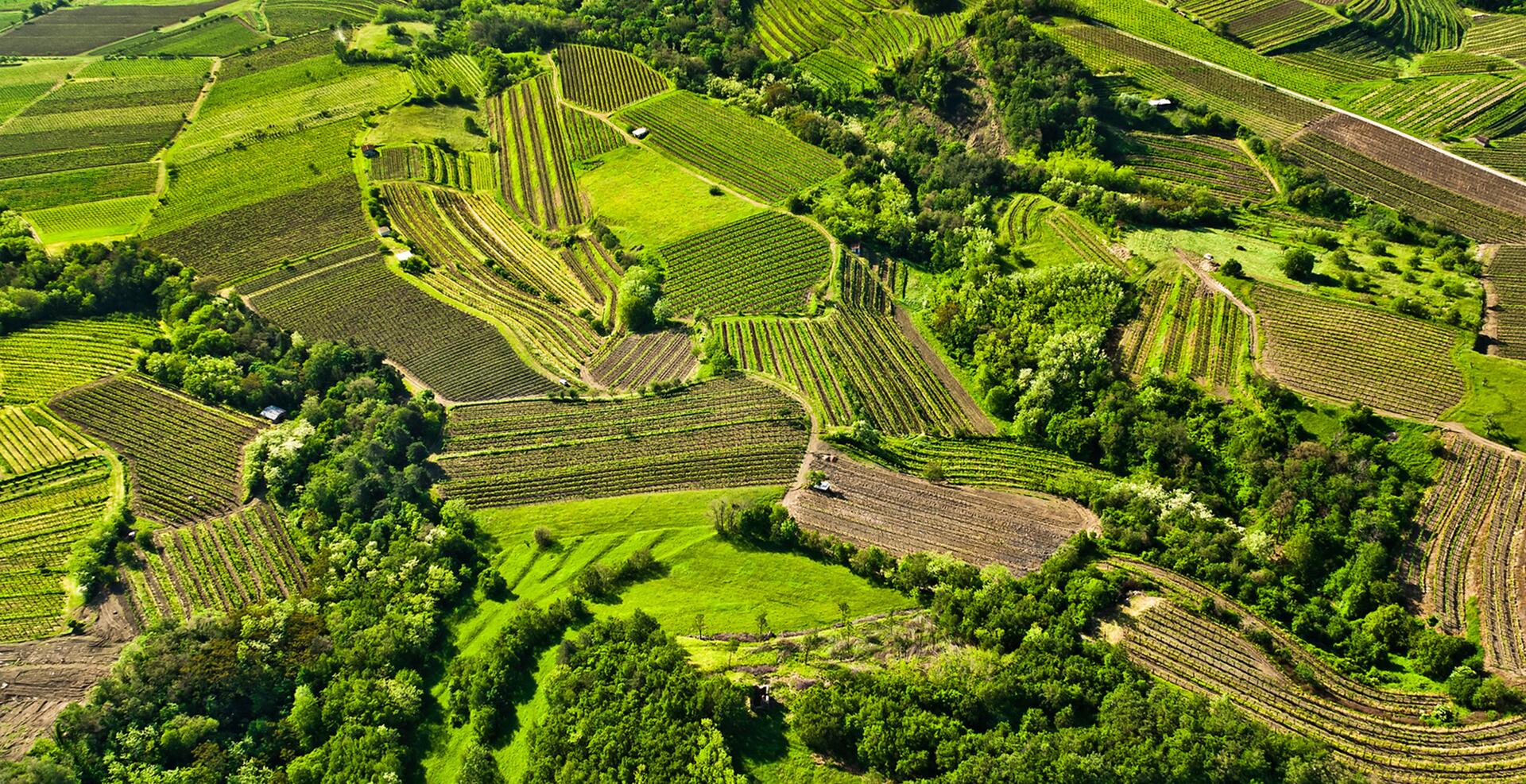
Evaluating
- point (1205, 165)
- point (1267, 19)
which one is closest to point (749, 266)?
point (1205, 165)

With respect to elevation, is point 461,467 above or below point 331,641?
above

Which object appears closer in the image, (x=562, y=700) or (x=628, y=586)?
(x=562, y=700)

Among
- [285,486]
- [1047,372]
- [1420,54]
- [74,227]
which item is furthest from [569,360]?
[1420,54]

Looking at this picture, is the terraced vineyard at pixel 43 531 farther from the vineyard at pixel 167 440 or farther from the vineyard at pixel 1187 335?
the vineyard at pixel 1187 335

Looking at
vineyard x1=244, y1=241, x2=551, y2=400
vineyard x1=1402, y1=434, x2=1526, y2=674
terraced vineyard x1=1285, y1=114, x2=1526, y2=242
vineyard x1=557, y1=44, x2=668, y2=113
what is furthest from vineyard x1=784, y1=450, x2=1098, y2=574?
vineyard x1=557, y1=44, x2=668, y2=113

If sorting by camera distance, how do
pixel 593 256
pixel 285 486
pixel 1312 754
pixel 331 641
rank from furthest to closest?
1. pixel 593 256
2. pixel 285 486
3. pixel 331 641
4. pixel 1312 754

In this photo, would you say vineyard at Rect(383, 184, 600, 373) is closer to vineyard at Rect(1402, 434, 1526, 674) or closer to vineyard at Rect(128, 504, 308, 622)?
vineyard at Rect(128, 504, 308, 622)

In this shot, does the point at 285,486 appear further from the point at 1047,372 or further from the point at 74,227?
the point at 1047,372
